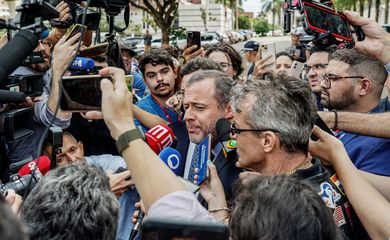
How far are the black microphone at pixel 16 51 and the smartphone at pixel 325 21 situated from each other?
5.34 ft

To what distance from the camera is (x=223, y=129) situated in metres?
2.97

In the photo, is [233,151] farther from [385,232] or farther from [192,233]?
[192,233]

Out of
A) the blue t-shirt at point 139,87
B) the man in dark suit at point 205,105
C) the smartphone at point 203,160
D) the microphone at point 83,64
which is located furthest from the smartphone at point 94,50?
the blue t-shirt at point 139,87

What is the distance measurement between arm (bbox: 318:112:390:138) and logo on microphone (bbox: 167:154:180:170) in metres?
0.84

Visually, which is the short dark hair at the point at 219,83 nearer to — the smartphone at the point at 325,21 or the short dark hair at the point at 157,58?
the smartphone at the point at 325,21

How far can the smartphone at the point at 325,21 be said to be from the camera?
2896 millimetres

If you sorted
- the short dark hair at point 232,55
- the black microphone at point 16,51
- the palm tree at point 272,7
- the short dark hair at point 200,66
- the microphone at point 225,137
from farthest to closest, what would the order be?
the palm tree at point 272,7 → the short dark hair at point 232,55 → the short dark hair at point 200,66 → the microphone at point 225,137 → the black microphone at point 16,51

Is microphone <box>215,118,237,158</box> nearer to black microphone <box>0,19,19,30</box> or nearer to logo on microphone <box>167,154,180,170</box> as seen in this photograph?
logo on microphone <box>167,154,180,170</box>

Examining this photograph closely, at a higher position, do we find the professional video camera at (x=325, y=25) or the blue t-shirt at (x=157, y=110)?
the professional video camera at (x=325, y=25)

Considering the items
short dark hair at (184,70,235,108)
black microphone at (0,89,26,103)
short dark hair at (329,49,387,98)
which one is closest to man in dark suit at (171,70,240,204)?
short dark hair at (184,70,235,108)

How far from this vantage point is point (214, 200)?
2.39 meters

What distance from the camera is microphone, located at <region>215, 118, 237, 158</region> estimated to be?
2836 millimetres

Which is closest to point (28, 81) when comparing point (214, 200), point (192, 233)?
point (214, 200)

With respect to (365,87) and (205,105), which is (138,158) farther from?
(365,87)
